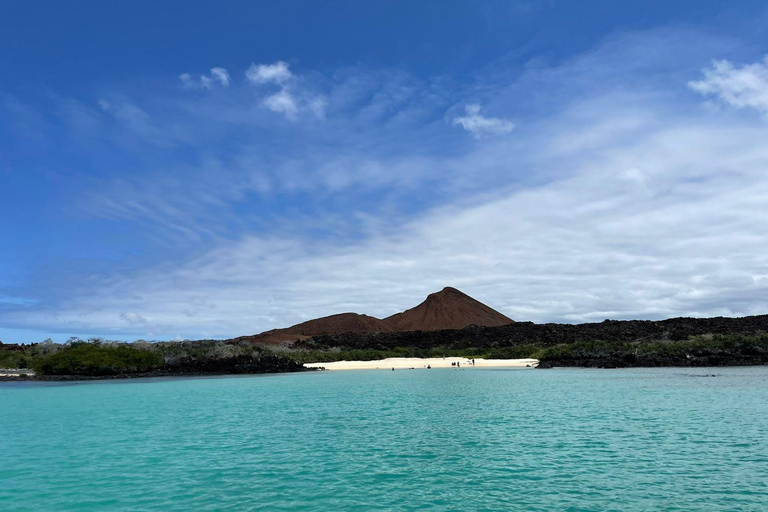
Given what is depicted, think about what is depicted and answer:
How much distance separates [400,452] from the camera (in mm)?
18812

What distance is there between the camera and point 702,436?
65.8 feet

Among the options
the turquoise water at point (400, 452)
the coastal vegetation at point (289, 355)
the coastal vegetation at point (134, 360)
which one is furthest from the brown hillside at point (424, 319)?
the turquoise water at point (400, 452)

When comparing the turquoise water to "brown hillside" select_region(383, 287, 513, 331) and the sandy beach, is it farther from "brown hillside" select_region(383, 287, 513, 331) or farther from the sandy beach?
"brown hillside" select_region(383, 287, 513, 331)

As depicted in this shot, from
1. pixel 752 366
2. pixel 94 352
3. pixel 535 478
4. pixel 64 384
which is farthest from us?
pixel 94 352

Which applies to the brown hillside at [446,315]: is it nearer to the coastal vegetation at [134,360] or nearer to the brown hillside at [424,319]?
the brown hillside at [424,319]

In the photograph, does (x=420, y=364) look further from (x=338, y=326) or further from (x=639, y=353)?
(x=338, y=326)

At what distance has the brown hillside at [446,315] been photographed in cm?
13262

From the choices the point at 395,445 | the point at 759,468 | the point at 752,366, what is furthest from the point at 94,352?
the point at 752,366

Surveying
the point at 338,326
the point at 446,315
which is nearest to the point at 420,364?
the point at 446,315

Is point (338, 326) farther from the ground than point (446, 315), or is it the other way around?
point (446, 315)

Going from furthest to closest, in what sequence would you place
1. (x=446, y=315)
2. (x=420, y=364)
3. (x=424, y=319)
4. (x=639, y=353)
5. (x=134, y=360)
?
1. (x=424, y=319)
2. (x=446, y=315)
3. (x=420, y=364)
4. (x=639, y=353)
5. (x=134, y=360)

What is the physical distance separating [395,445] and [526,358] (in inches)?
2355

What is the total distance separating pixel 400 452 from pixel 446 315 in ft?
388

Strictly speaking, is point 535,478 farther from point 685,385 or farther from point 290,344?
point 290,344
